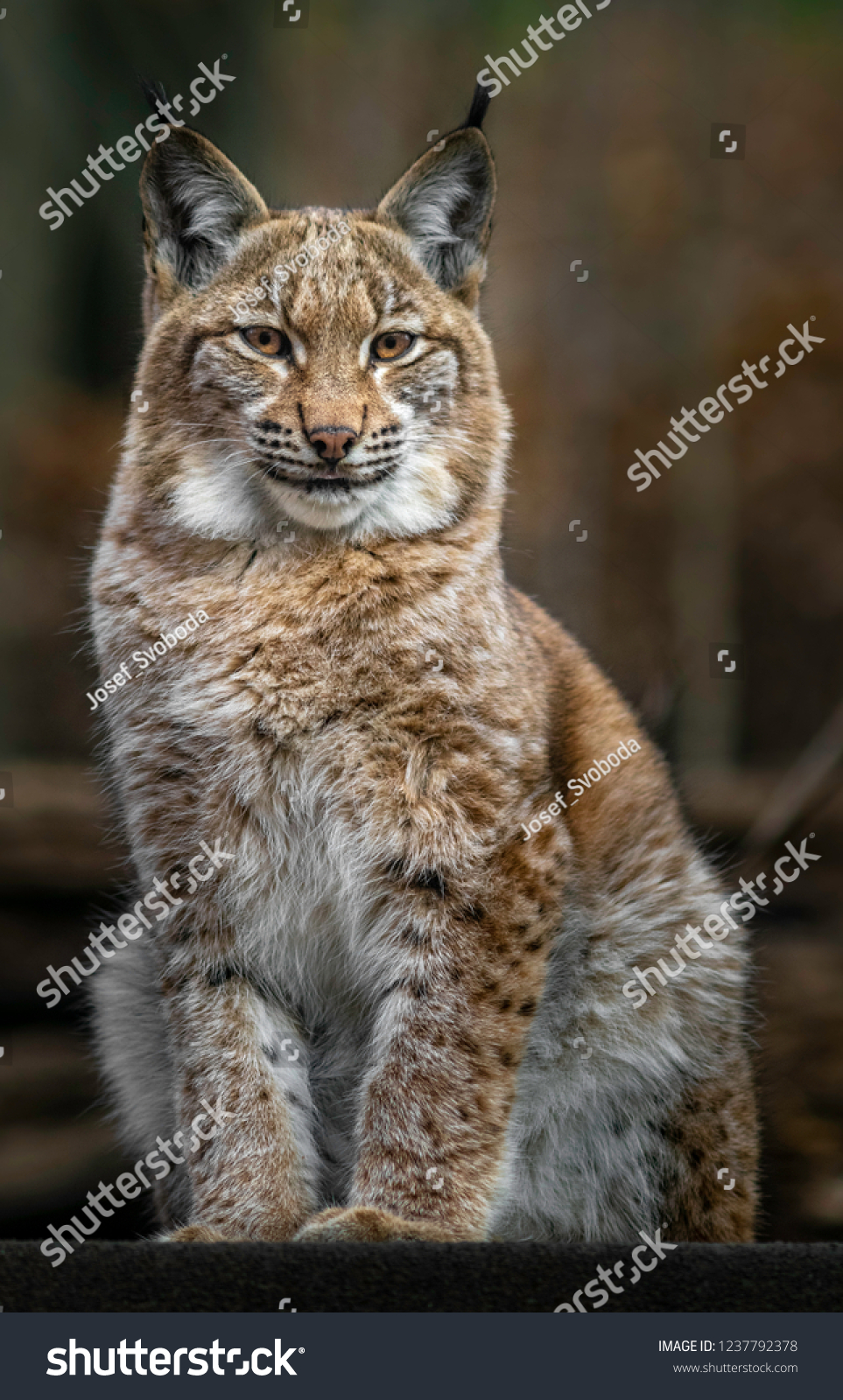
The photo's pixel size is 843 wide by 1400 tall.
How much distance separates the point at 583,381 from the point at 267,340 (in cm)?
165

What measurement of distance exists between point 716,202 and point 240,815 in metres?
2.11

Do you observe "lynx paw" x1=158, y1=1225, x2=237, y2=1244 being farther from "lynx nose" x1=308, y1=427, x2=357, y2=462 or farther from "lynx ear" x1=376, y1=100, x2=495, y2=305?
"lynx ear" x1=376, y1=100, x2=495, y2=305

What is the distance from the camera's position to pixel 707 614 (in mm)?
3371

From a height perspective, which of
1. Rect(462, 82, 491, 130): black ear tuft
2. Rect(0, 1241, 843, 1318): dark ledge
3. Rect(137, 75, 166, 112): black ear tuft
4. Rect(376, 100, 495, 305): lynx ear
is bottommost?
Rect(0, 1241, 843, 1318): dark ledge

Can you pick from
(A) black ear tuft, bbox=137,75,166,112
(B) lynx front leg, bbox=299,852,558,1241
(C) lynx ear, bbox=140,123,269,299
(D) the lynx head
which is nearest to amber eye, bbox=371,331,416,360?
(D) the lynx head

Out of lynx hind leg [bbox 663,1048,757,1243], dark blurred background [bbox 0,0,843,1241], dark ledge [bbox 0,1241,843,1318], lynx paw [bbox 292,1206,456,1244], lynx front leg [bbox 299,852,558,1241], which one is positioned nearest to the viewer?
dark ledge [bbox 0,1241,843,1318]

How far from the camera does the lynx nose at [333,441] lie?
161cm

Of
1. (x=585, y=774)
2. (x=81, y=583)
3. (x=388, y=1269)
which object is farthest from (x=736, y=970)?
(x=81, y=583)

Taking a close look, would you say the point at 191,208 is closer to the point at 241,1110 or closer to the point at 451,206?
the point at 451,206

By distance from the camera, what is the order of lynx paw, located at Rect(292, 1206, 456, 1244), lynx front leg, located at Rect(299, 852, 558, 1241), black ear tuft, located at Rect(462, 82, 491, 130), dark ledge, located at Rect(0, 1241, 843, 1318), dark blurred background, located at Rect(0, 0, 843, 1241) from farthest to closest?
dark blurred background, located at Rect(0, 0, 843, 1241) < black ear tuft, located at Rect(462, 82, 491, 130) < lynx front leg, located at Rect(299, 852, 558, 1241) < lynx paw, located at Rect(292, 1206, 456, 1244) < dark ledge, located at Rect(0, 1241, 843, 1318)

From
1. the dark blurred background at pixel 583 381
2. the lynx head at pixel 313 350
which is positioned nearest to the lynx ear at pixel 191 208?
A: the lynx head at pixel 313 350

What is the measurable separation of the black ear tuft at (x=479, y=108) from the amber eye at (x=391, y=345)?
0.32 meters

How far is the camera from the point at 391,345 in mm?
1762

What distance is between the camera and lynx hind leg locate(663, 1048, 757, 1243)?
194 centimetres
